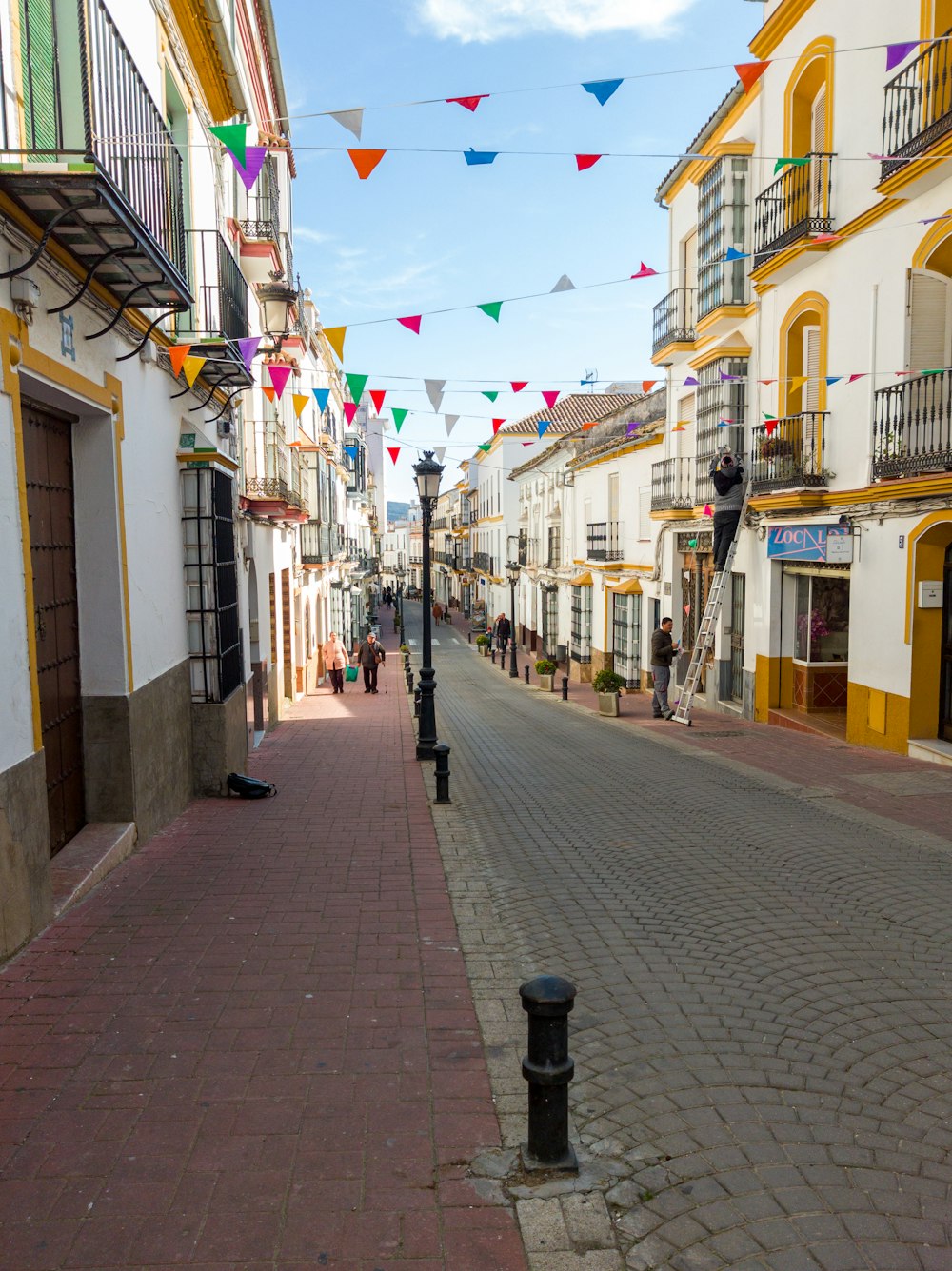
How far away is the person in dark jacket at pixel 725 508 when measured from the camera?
15102mm

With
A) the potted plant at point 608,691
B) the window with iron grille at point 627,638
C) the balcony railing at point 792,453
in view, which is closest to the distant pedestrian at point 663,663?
the potted plant at point 608,691

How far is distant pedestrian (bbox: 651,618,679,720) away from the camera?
1588cm

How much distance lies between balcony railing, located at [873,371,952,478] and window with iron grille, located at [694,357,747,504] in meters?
4.04

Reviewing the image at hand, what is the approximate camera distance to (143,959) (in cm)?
477

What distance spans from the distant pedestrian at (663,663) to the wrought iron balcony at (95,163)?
36.2 feet

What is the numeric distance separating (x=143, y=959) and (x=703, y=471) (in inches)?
575

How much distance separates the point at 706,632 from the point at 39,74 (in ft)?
42.8

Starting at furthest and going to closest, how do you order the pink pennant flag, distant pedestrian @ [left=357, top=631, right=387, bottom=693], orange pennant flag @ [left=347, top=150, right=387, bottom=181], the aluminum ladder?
1. distant pedestrian @ [left=357, top=631, right=387, bottom=693]
2. the aluminum ladder
3. the pink pennant flag
4. orange pennant flag @ [left=347, top=150, right=387, bottom=181]

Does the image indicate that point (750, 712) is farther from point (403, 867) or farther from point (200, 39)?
point (200, 39)

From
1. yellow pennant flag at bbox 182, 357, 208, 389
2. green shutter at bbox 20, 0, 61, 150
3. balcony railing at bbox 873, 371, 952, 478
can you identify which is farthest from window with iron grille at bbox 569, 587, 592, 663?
green shutter at bbox 20, 0, 61, 150

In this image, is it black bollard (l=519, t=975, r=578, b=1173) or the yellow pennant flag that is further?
the yellow pennant flag

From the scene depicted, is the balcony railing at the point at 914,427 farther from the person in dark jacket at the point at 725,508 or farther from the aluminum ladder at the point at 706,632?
the aluminum ladder at the point at 706,632

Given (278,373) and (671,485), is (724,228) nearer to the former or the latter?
(671,485)

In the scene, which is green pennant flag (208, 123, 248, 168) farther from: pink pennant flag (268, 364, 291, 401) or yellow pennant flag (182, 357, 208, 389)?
pink pennant flag (268, 364, 291, 401)
